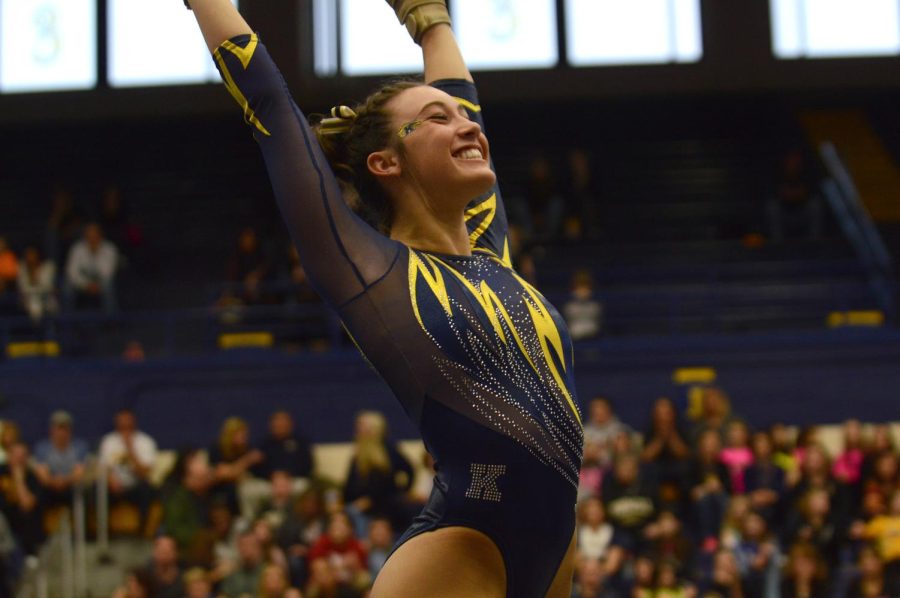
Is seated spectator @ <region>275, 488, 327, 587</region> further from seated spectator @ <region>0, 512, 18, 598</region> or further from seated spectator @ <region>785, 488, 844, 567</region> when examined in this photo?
seated spectator @ <region>785, 488, 844, 567</region>

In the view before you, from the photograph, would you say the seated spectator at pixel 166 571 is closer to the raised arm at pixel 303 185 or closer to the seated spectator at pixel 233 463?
the seated spectator at pixel 233 463

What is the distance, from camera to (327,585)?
8492 mm

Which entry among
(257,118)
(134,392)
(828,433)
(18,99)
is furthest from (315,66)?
(257,118)

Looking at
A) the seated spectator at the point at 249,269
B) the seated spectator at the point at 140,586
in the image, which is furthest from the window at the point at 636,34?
the seated spectator at the point at 140,586

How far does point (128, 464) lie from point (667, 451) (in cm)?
387

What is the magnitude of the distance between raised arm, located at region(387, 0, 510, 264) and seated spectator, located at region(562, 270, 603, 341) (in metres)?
8.66

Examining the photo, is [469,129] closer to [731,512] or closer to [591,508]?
[591,508]

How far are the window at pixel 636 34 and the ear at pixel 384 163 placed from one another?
12314mm

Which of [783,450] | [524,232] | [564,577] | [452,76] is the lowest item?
[783,450]

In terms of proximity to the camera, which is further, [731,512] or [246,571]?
[731,512]

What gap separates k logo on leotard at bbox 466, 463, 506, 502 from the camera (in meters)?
2.82

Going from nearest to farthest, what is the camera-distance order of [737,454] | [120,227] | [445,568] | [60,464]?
[445,568], [737,454], [60,464], [120,227]

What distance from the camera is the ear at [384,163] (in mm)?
3074

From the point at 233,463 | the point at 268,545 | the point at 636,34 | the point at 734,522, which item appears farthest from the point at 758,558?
the point at 636,34
